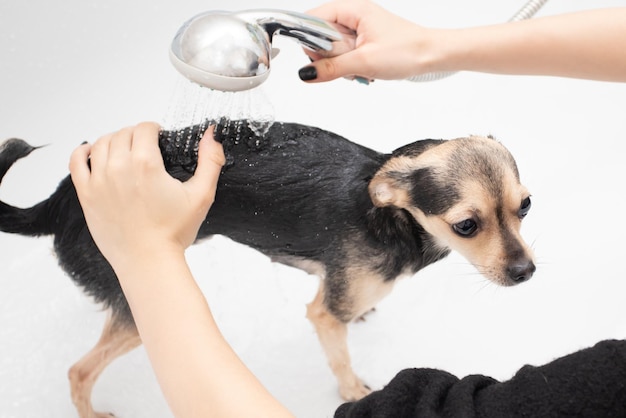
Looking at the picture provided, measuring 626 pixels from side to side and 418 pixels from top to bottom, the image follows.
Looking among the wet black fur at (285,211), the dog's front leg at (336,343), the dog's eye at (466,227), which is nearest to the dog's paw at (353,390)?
the dog's front leg at (336,343)

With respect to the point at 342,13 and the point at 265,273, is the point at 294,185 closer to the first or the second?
the point at 342,13

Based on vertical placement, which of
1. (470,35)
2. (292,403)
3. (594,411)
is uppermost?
(470,35)

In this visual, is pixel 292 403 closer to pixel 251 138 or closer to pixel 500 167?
pixel 251 138

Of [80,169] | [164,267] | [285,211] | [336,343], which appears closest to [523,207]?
[285,211]

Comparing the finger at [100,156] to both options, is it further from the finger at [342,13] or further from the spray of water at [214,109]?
the finger at [342,13]

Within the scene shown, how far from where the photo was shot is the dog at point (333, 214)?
4.90 feet

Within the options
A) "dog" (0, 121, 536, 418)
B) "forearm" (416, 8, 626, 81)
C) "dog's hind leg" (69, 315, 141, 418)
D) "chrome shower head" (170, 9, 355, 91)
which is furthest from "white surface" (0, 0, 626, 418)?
"chrome shower head" (170, 9, 355, 91)

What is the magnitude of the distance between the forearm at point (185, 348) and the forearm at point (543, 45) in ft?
2.48

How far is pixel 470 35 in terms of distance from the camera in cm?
149

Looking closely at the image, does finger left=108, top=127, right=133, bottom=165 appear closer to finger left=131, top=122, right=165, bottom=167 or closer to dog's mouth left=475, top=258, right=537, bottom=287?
finger left=131, top=122, right=165, bottom=167

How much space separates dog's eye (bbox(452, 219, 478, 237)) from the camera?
1495mm

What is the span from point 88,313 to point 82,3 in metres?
1.09

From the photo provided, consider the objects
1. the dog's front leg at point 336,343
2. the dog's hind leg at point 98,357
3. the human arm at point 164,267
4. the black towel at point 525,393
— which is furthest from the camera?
the dog's front leg at point 336,343

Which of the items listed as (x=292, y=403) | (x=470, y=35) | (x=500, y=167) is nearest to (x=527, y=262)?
(x=500, y=167)
